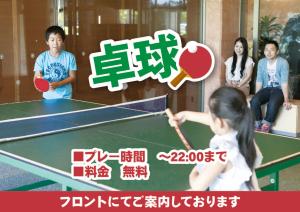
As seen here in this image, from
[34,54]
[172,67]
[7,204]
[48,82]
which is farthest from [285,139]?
[34,54]

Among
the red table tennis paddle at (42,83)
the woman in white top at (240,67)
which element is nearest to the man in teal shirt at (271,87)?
the woman in white top at (240,67)

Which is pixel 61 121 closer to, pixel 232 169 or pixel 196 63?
pixel 232 169

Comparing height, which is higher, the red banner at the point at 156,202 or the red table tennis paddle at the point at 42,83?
the red table tennis paddle at the point at 42,83

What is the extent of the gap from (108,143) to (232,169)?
95 cm

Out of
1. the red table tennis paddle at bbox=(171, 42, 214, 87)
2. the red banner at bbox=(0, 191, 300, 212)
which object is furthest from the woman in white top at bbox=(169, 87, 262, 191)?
the red table tennis paddle at bbox=(171, 42, 214, 87)

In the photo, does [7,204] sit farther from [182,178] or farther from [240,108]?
[240,108]

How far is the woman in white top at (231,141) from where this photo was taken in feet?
6.03

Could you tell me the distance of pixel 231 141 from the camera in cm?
188

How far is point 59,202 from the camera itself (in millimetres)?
2246

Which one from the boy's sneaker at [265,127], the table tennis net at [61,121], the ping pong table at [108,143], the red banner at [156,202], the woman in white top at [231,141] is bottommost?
the boy's sneaker at [265,127]

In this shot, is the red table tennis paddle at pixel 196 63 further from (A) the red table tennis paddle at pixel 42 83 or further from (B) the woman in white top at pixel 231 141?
(B) the woman in white top at pixel 231 141

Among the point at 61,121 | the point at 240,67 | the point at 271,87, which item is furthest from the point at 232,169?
the point at 240,67

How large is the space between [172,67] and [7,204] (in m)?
3.60

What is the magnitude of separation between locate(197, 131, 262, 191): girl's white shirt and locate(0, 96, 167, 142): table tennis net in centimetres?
130
